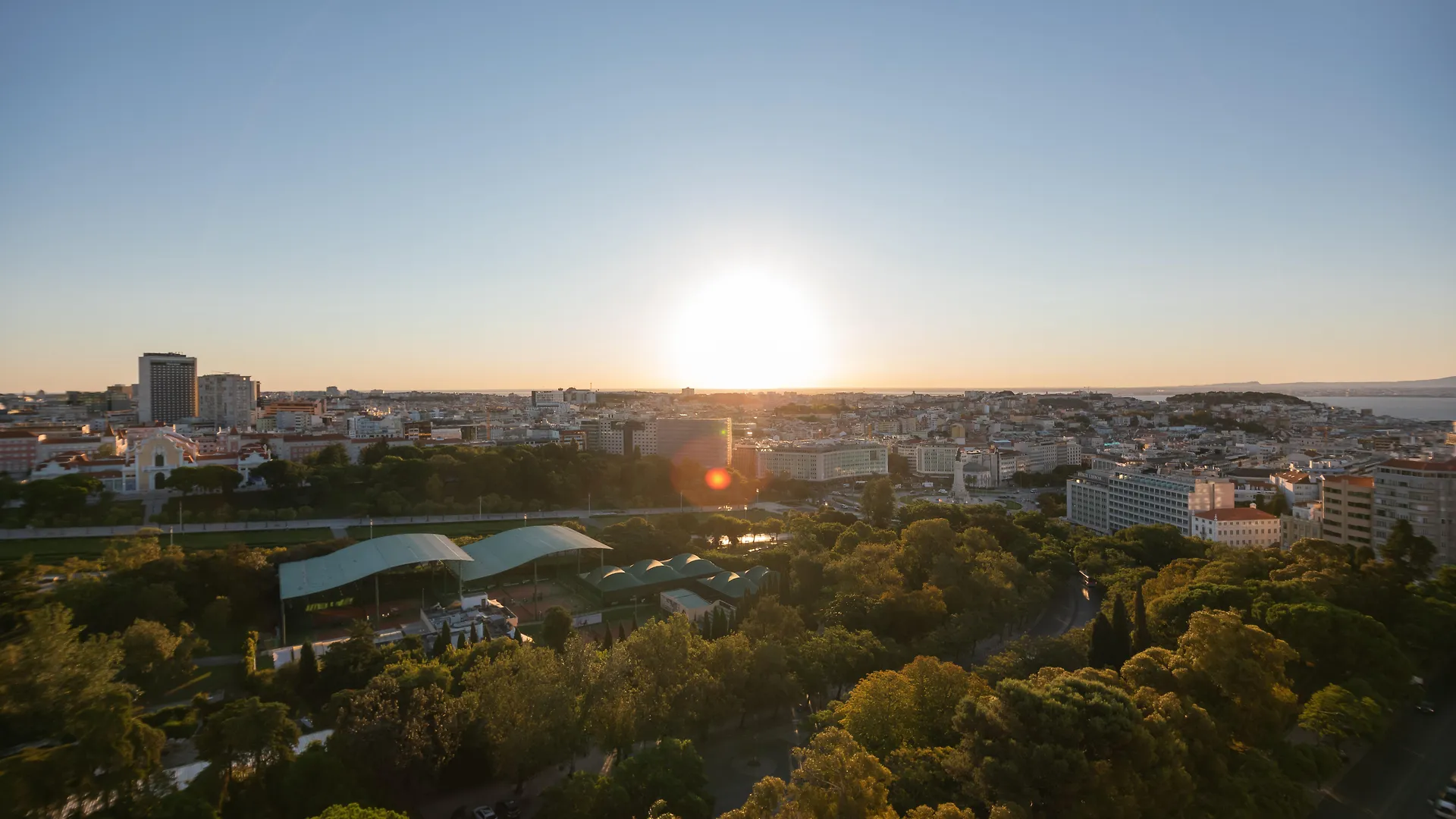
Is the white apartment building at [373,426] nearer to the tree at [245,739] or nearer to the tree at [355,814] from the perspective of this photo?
the tree at [245,739]

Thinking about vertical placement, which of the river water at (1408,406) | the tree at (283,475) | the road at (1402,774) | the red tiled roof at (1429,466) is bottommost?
the road at (1402,774)

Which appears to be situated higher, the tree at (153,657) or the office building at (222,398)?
the office building at (222,398)

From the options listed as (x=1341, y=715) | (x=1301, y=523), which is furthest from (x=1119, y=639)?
(x=1301, y=523)

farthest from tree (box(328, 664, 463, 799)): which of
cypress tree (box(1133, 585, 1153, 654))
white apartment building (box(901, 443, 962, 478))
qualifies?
white apartment building (box(901, 443, 962, 478))

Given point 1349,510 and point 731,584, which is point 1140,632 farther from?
point 1349,510

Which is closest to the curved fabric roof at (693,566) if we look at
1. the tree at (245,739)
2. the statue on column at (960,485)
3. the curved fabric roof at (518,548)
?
the curved fabric roof at (518,548)

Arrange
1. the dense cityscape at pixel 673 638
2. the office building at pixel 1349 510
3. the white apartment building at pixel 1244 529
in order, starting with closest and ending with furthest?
1. the dense cityscape at pixel 673 638
2. the office building at pixel 1349 510
3. the white apartment building at pixel 1244 529

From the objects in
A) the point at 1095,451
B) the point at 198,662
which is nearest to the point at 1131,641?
the point at 198,662
